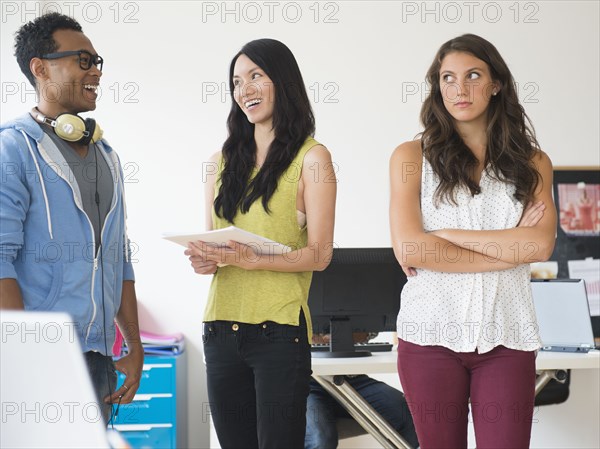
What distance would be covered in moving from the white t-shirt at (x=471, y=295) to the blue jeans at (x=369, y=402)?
4.21 ft

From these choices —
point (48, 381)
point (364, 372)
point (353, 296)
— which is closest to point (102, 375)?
point (48, 381)

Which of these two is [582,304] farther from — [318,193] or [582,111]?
[318,193]

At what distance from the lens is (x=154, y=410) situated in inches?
170

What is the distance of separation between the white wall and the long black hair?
100 inches

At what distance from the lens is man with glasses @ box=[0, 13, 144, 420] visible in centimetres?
183

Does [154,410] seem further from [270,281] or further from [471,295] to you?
[471,295]

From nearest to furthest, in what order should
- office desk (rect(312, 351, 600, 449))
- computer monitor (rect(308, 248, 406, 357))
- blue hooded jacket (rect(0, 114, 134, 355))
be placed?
blue hooded jacket (rect(0, 114, 134, 355)) → office desk (rect(312, 351, 600, 449)) → computer monitor (rect(308, 248, 406, 357))

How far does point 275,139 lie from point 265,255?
34 centimetres

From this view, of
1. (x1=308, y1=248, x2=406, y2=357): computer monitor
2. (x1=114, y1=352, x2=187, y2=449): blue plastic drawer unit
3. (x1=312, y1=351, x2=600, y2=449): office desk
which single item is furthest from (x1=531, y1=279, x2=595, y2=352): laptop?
(x1=114, y1=352, x2=187, y2=449): blue plastic drawer unit

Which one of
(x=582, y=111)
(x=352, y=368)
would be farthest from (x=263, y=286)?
(x=582, y=111)

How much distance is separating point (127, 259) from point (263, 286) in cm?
39

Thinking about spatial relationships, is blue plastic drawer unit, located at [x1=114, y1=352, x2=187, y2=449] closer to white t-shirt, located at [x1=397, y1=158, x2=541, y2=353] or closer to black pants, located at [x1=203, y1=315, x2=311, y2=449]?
black pants, located at [x1=203, y1=315, x2=311, y2=449]

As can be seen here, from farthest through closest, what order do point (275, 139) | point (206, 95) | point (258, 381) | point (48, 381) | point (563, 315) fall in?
point (206, 95)
point (563, 315)
point (275, 139)
point (258, 381)
point (48, 381)

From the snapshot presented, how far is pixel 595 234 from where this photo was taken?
4887 mm
